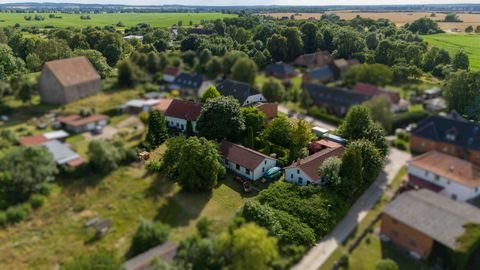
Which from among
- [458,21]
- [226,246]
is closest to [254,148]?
[226,246]

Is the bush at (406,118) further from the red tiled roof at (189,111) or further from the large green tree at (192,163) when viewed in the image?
the red tiled roof at (189,111)

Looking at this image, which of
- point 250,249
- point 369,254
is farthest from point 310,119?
point 250,249

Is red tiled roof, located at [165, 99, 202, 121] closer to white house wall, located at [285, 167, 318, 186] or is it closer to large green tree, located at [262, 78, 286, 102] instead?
white house wall, located at [285, 167, 318, 186]

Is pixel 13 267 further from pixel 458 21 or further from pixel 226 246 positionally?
pixel 458 21

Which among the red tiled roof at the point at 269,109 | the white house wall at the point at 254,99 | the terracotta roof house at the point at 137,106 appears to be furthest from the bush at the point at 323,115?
the terracotta roof house at the point at 137,106

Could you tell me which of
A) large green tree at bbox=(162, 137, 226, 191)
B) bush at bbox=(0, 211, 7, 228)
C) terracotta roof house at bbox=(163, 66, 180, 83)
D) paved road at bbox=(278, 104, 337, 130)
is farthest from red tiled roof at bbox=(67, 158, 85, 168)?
paved road at bbox=(278, 104, 337, 130)

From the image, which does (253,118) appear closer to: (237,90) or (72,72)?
(237,90)
